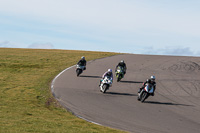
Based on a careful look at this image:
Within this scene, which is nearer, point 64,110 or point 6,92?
point 64,110

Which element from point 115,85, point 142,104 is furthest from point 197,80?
point 142,104

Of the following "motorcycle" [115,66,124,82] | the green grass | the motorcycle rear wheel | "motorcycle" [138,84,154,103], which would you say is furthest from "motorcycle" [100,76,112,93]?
"motorcycle" [115,66,124,82]

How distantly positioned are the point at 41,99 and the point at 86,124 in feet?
23.2

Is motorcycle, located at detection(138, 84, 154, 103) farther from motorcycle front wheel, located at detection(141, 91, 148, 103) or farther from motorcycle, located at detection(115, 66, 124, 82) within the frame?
motorcycle, located at detection(115, 66, 124, 82)

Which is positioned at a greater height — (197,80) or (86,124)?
(197,80)

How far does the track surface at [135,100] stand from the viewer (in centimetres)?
1459

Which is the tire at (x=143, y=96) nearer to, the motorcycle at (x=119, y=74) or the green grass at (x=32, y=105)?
the green grass at (x=32, y=105)

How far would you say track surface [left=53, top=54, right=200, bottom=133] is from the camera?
1459 cm

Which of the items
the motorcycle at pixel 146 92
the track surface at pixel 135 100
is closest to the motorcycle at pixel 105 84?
the track surface at pixel 135 100

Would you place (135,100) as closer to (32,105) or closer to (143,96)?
(143,96)

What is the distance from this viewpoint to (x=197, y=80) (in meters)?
29.4

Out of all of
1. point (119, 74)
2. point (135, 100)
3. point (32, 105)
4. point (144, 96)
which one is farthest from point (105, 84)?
point (32, 105)

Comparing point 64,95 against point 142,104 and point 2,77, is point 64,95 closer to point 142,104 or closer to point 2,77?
point 142,104

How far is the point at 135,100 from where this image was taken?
20031mm
